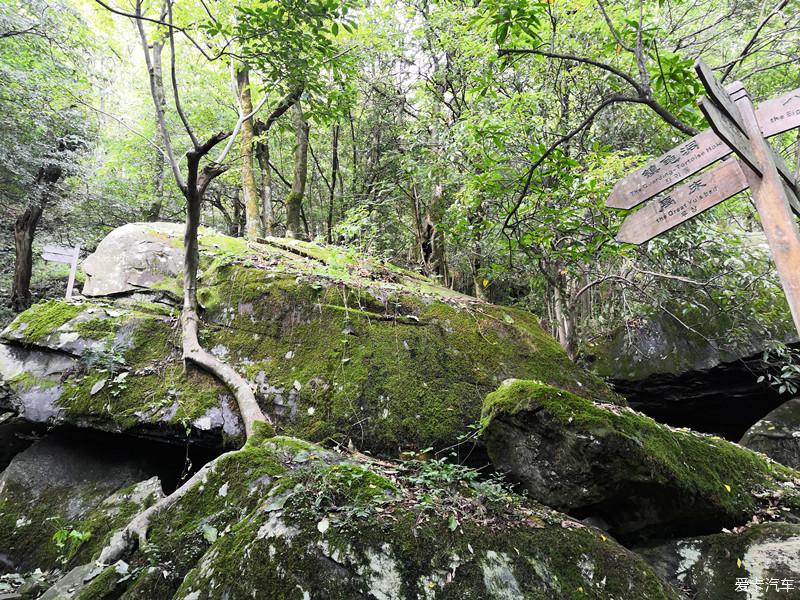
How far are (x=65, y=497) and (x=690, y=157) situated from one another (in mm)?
6538

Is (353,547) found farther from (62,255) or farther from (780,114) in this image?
(62,255)

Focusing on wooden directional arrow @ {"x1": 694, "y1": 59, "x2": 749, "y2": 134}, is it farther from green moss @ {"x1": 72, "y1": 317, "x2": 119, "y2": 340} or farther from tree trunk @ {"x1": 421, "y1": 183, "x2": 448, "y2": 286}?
tree trunk @ {"x1": 421, "y1": 183, "x2": 448, "y2": 286}

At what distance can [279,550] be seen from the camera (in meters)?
2.46

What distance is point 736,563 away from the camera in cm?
340

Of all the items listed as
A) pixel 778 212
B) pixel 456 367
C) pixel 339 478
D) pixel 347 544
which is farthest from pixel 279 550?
pixel 778 212

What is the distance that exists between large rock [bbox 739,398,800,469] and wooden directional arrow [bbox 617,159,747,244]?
17.5ft

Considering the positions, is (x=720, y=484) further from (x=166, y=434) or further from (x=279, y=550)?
(x=166, y=434)

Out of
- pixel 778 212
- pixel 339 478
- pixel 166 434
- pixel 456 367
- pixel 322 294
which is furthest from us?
pixel 322 294

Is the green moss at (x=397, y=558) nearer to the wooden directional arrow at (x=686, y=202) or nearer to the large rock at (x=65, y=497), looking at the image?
the large rock at (x=65, y=497)

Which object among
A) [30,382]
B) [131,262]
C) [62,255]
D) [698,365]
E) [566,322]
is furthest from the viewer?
[62,255]

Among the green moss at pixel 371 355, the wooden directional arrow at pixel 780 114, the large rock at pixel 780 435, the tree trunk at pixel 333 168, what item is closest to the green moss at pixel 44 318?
the green moss at pixel 371 355

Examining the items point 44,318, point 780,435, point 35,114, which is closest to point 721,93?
point 780,435

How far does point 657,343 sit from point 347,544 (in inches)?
287

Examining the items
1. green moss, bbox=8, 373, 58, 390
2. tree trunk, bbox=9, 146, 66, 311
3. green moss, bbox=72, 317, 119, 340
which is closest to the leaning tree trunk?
green moss, bbox=72, 317, 119, 340
